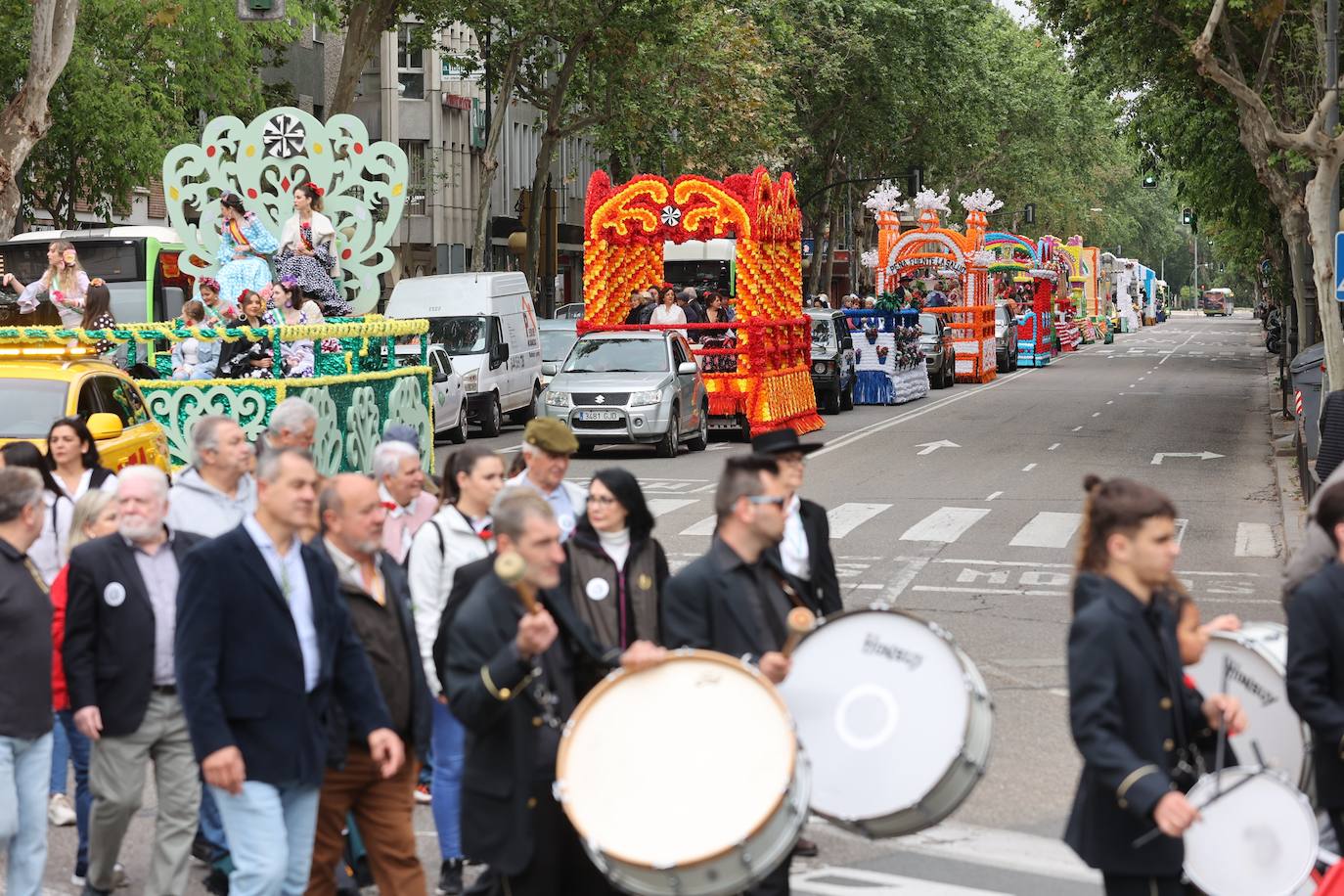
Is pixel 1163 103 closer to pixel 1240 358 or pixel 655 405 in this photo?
pixel 655 405

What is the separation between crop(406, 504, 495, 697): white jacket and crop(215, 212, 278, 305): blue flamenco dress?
8.98m

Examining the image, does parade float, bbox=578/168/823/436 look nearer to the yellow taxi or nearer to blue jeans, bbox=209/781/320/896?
the yellow taxi

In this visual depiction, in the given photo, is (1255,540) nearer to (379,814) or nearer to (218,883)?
(218,883)

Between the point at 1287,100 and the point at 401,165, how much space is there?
17822 mm

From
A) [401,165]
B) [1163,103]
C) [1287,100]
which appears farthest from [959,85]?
[401,165]

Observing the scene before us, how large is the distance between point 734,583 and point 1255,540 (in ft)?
43.5

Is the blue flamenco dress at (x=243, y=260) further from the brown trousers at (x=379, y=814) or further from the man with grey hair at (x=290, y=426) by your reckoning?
the brown trousers at (x=379, y=814)

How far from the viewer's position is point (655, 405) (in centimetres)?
2559

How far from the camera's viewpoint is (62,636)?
6.84m

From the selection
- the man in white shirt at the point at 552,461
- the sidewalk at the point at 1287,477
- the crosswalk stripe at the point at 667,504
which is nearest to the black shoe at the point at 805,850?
the man in white shirt at the point at 552,461

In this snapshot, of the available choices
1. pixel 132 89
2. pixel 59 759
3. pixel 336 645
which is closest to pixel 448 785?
pixel 336 645

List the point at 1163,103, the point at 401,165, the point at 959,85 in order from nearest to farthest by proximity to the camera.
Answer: the point at 401,165, the point at 1163,103, the point at 959,85

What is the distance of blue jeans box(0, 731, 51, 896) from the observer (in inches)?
255

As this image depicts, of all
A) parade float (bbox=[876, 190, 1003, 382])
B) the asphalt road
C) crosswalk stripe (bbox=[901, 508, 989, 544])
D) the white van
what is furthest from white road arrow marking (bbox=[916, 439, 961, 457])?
parade float (bbox=[876, 190, 1003, 382])
